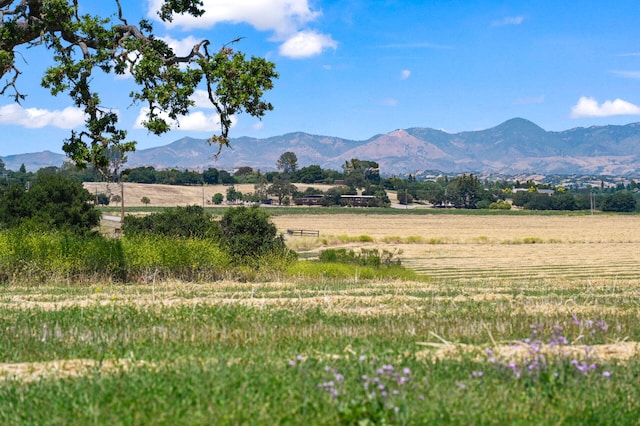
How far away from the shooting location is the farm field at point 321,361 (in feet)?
21.2

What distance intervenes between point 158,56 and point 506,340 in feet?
48.7

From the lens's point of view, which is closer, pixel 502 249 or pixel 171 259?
pixel 171 259

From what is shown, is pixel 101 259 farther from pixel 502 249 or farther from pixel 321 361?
pixel 502 249

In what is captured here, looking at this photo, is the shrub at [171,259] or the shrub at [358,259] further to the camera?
the shrub at [358,259]

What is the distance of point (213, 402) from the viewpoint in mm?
6504

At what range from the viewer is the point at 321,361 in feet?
27.1

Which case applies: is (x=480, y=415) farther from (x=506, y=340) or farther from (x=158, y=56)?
(x=158, y=56)

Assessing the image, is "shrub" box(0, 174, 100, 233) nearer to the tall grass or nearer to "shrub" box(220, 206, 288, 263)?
"shrub" box(220, 206, 288, 263)

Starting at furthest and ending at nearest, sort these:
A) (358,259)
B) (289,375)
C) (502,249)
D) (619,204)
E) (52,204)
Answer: (619,204), (502,249), (358,259), (52,204), (289,375)

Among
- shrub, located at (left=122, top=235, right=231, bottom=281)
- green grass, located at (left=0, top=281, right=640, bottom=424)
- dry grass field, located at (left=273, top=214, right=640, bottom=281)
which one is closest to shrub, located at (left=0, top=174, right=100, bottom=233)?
shrub, located at (left=122, top=235, right=231, bottom=281)

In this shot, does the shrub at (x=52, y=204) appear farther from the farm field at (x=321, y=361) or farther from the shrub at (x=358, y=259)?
the farm field at (x=321, y=361)

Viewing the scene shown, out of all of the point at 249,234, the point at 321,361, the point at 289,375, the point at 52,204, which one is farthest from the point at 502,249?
the point at 289,375

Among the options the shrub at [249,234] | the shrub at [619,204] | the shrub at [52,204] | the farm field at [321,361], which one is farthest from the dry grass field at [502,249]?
the shrub at [619,204]

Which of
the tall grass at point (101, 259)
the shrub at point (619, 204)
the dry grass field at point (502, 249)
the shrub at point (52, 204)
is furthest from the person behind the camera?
the shrub at point (619, 204)
